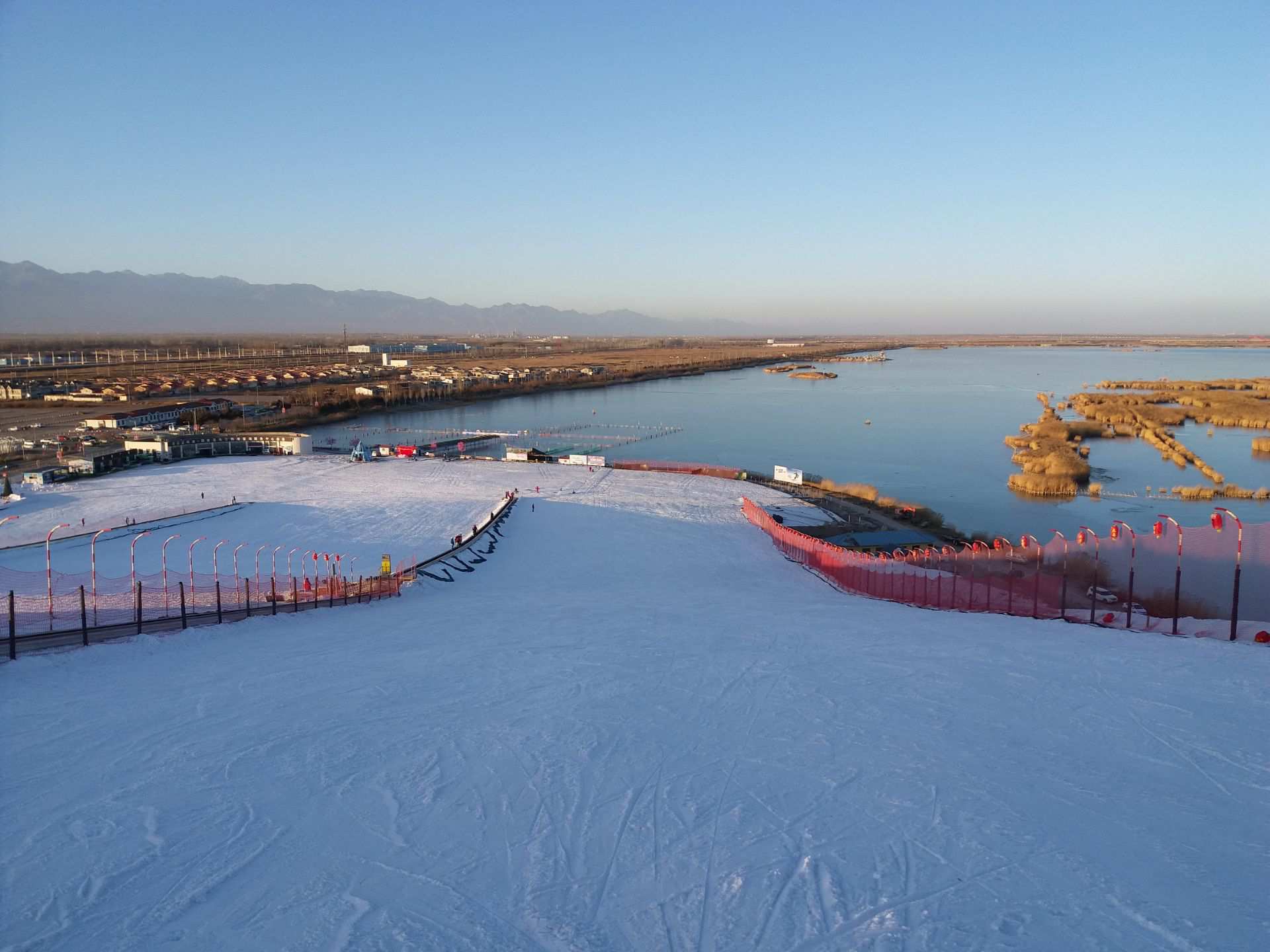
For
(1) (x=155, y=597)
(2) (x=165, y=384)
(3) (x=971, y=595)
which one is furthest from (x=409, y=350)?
(3) (x=971, y=595)

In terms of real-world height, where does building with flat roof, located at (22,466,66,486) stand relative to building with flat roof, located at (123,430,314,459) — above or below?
below

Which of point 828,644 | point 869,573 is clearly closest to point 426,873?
point 828,644

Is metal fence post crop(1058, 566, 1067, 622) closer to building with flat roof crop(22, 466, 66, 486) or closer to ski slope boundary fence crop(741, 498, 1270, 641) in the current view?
ski slope boundary fence crop(741, 498, 1270, 641)

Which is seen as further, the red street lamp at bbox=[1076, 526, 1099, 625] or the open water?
the open water

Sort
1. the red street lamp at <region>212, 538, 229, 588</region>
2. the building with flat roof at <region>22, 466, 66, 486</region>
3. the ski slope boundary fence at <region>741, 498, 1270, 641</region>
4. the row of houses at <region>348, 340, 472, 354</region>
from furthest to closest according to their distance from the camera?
the row of houses at <region>348, 340, 472, 354</region> → the building with flat roof at <region>22, 466, 66, 486</region> → the red street lamp at <region>212, 538, 229, 588</region> → the ski slope boundary fence at <region>741, 498, 1270, 641</region>

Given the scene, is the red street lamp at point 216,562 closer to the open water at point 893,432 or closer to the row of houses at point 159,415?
the open water at point 893,432

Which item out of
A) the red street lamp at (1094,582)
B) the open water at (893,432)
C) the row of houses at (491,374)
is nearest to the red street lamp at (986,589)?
the red street lamp at (1094,582)

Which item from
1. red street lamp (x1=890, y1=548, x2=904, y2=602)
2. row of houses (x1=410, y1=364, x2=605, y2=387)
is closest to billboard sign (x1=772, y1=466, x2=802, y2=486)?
red street lamp (x1=890, y1=548, x2=904, y2=602)
